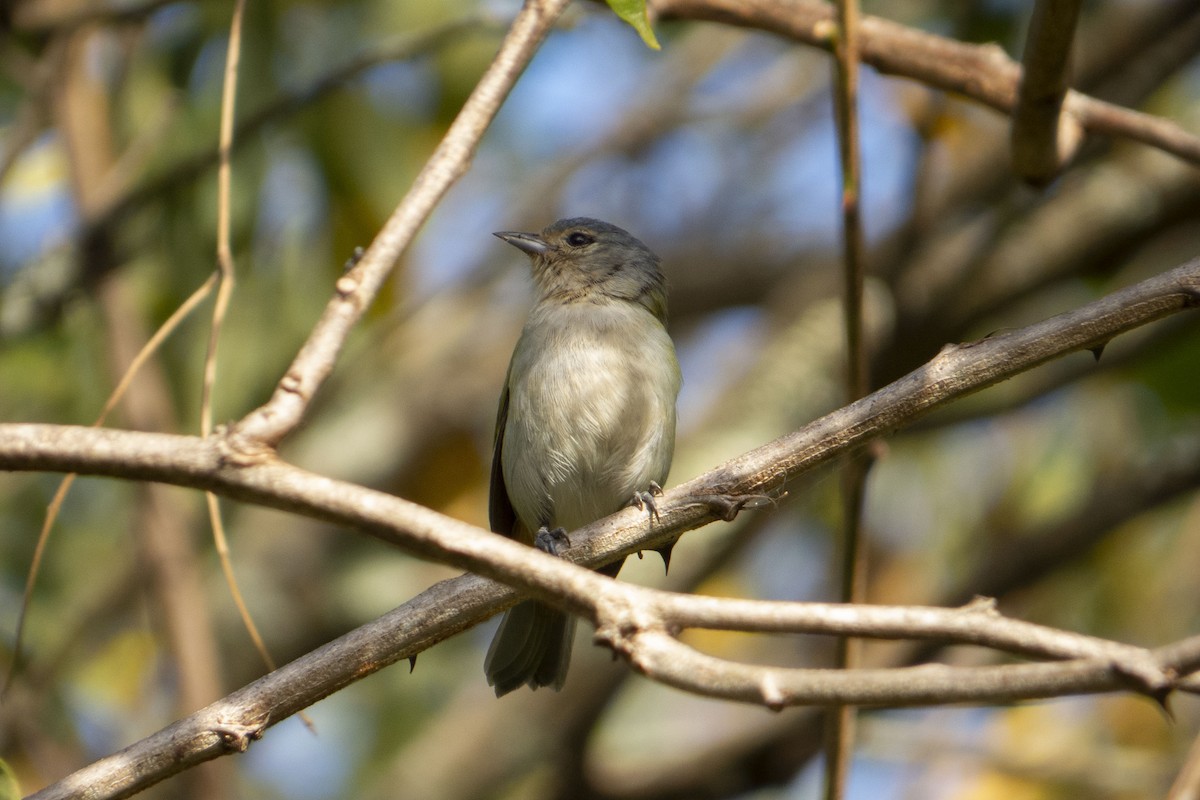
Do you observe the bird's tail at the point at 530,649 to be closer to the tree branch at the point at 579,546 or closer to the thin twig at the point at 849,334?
the thin twig at the point at 849,334

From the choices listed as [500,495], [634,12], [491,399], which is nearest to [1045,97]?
[634,12]

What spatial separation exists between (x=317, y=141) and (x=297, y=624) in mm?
2547

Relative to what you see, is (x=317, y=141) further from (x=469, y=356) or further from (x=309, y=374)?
(x=309, y=374)

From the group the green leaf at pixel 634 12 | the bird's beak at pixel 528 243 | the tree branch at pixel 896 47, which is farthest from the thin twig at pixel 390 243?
the bird's beak at pixel 528 243

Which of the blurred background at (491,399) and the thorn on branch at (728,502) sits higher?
the blurred background at (491,399)

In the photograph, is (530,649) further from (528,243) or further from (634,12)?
(634,12)

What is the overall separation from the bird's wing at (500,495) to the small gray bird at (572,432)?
1 centimetres

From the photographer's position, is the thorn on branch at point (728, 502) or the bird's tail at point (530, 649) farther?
the bird's tail at point (530, 649)

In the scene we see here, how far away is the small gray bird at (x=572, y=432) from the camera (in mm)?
4691

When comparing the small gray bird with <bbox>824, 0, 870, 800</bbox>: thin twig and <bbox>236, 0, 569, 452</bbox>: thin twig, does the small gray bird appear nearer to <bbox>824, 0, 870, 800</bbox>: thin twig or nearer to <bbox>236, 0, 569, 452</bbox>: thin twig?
<bbox>824, 0, 870, 800</bbox>: thin twig

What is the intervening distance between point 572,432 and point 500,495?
0.67 m

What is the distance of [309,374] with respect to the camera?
223cm

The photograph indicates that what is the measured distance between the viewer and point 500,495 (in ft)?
17.4

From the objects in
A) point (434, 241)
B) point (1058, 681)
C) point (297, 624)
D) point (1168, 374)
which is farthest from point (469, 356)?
point (1058, 681)
